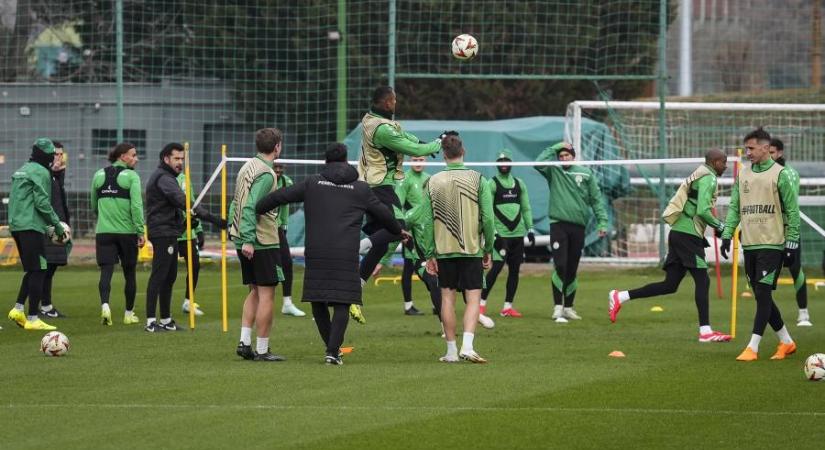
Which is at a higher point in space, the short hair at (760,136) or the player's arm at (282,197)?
the short hair at (760,136)

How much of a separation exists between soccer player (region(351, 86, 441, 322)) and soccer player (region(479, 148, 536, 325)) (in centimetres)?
319

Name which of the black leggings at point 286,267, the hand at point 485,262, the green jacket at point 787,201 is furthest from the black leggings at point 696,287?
the black leggings at point 286,267

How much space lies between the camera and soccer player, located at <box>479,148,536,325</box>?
56.1 feet

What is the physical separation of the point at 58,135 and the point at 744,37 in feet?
71.7

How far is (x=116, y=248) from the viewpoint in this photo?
15.5m

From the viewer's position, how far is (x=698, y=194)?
46.0 ft

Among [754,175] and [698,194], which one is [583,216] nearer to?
[698,194]

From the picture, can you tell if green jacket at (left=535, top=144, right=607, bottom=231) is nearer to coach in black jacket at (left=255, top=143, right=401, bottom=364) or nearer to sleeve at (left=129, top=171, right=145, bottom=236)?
sleeve at (left=129, top=171, right=145, bottom=236)

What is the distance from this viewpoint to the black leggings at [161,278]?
14734 millimetres

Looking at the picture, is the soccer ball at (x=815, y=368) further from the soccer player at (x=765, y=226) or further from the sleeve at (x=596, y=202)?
the sleeve at (x=596, y=202)

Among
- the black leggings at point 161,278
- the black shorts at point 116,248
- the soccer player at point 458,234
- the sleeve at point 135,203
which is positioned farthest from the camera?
the black shorts at point 116,248

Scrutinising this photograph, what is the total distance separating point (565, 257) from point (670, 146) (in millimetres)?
13867

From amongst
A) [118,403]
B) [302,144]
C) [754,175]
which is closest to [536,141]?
[302,144]

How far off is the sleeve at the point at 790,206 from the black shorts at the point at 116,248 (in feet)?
22.9
